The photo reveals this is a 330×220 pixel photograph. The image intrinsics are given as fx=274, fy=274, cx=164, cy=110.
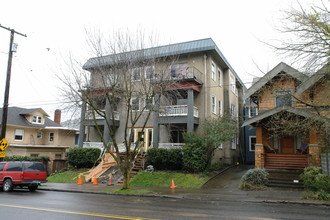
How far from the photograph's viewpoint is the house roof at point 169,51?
15.6 meters

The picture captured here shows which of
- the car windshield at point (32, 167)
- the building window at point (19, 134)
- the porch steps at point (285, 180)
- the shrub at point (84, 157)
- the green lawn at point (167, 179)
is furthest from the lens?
the building window at point (19, 134)

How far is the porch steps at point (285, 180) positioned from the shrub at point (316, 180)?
160 centimetres

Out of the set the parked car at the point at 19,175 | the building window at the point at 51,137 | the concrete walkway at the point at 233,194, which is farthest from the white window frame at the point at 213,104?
the building window at the point at 51,137

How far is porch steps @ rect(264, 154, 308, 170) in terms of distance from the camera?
59.6ft

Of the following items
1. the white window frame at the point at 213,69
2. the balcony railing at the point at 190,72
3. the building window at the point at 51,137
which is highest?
the white window frame at the point at 213,69

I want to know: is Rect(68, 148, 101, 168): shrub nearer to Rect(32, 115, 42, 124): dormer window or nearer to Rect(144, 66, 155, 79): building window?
Rect(144, 66, 155, 79): building window

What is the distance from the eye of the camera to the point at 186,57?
965 inches

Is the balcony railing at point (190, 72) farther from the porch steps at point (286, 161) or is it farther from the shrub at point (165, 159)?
the porch steps at point (286, 161)

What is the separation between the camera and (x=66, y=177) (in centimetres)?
2211

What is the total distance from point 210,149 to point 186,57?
8742mm

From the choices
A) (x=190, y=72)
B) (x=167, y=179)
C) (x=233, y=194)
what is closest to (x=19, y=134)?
(x=167, y=179)

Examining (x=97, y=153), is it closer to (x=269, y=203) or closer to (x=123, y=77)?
(x=123, y=77)

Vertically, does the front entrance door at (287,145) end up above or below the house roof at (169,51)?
below

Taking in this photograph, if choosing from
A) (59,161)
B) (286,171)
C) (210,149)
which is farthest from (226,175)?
(59,161)
